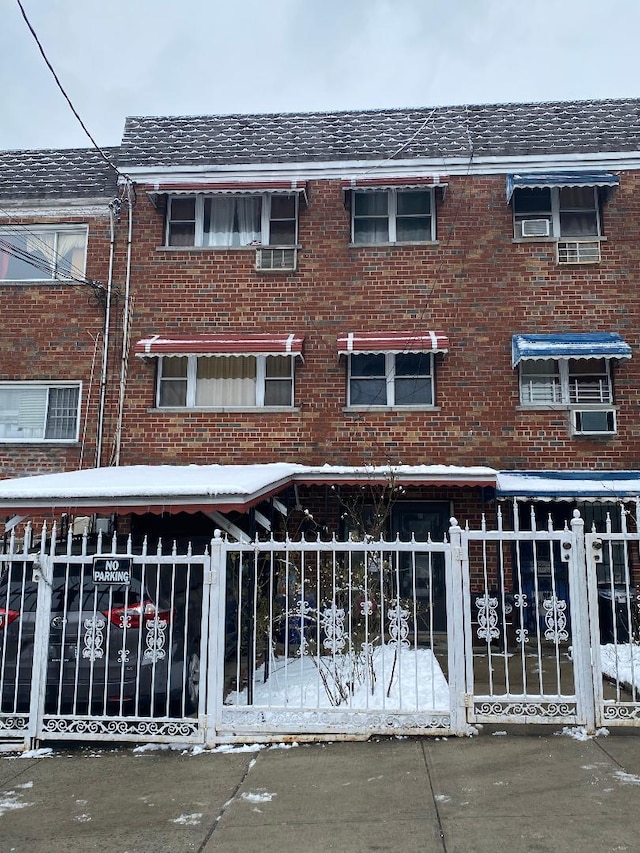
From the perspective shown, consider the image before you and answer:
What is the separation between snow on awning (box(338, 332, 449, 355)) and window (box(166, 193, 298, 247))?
2507 millimetres

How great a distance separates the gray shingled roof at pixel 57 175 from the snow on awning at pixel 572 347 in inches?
328

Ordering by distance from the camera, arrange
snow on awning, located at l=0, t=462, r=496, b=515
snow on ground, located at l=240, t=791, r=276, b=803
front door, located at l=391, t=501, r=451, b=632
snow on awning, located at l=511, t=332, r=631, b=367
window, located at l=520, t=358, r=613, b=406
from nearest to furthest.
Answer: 1. snow on ground, located at l=240, t=791, r=276, b=803
2. snow on awning, located at l=0, t=462, r=496, b=515
3. snow on awning, located at l=511, t=332, r=631, b=367
4. front door, located at l=391, t=501, r=451, b=632
5. window, located at l=520, t=358, r=613, b=406

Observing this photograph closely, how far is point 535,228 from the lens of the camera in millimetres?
12266

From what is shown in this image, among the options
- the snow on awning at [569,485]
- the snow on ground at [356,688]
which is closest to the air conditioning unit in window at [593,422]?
the snow on awning at [569,485]

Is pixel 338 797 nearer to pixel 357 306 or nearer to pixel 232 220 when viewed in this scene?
pixel 357 306

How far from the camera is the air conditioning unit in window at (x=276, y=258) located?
12.5 meters

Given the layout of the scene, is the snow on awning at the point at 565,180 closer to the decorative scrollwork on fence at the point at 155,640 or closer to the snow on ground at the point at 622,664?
the snow on ground at the point at 622,664

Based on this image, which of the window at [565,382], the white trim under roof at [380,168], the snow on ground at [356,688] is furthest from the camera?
the white trim under roof at [380,168]

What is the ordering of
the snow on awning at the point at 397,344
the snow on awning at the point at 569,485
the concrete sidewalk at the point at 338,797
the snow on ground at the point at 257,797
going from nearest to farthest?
the concrete sidewalk at the point at 338,797 → the snow on ground at the point at 257,797 → the snow on awning at the point at 569,485 → the snow on awning at the point at 397,344

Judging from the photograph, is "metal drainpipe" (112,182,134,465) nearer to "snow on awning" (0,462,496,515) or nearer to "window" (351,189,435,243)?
"snow on awning" (0,462,496,515)

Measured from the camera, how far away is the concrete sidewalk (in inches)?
163

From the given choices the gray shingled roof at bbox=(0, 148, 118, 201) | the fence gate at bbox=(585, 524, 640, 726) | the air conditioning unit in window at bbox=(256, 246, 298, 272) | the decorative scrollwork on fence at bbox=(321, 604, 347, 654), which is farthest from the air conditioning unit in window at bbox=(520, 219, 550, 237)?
the decorative scrollwork on fence at bbox=(321, 604, 347, 654)

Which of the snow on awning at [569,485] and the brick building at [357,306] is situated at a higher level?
the brick building at [357,306]

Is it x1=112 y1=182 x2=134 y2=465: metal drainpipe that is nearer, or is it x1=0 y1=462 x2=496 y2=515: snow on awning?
x1=0 y1=462 x2=496 y2=515: snow on awning
